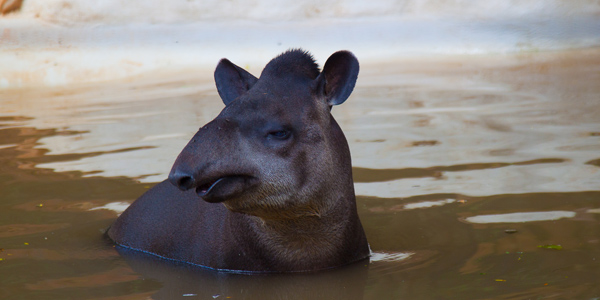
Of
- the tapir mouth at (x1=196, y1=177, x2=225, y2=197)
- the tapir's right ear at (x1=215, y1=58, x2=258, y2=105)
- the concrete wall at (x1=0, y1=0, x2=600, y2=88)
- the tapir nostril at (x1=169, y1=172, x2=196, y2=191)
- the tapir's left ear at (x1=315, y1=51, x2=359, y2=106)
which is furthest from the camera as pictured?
the concrete wall at (x1=0, y1=0, x2=600, y2=88)

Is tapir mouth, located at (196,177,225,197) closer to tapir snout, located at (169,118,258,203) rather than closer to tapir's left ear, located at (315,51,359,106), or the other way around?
tapir snout, located at (169,118,258,203)

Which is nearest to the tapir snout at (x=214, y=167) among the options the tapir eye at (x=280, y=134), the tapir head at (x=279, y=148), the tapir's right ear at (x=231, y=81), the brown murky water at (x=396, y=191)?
the tapir head at (x=279, y=148)

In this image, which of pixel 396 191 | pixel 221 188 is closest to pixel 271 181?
pixel 221 188

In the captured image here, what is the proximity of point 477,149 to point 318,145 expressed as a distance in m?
4.12

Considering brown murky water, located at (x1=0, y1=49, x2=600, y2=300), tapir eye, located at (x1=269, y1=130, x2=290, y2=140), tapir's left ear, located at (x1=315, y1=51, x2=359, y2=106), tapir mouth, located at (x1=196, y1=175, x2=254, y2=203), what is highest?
tapir's left ear, located at (x1=315, y1=51, x2=359, y2=106)

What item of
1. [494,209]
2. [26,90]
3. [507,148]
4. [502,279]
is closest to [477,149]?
[507,148]

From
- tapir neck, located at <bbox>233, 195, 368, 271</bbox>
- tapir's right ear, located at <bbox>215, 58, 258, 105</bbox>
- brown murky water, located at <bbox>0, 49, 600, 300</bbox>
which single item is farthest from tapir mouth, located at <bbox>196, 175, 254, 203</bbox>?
tapir's right ear, located at <bbox>215, 58, 258, 105</bbox>

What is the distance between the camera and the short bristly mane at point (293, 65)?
4.64 metres

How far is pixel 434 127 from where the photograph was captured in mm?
9562

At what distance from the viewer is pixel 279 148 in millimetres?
4152

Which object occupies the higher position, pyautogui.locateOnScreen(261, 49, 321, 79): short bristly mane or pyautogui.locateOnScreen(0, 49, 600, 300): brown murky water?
pyautogui.locateOnScreen(261, 49, 321, 79): short bristly mane

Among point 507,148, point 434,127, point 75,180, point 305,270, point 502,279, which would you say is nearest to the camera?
point 502,279

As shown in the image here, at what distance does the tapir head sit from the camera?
153 inches

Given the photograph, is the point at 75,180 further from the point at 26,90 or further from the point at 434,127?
the point at 26,90
